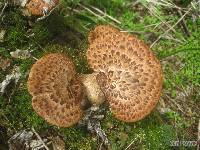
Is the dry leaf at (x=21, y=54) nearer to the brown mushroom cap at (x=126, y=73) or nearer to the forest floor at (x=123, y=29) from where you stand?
the forest floor at (x=123, y=29)

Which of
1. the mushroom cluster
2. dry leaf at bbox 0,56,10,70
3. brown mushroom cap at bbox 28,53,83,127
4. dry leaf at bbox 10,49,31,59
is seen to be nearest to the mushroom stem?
the mushroom cluster

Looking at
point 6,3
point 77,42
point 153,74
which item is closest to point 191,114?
point 153,74

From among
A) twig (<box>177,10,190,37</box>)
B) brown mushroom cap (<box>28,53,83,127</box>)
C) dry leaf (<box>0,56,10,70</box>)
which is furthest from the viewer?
twig (<box>177,10,190,37</box>)

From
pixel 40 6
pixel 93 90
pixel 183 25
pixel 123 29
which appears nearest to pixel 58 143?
pixel 93 90

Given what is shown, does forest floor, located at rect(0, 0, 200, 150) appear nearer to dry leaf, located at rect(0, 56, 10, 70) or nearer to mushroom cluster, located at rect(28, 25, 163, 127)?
dry leaf, located at rect(0, 56, 10, 70)

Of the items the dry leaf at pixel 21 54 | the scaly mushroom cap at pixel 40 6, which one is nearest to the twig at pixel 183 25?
the scaly mushroom cap at pixel 40 6
